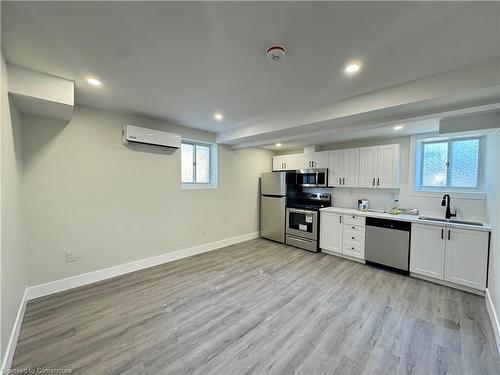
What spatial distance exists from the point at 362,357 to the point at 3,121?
348 cm

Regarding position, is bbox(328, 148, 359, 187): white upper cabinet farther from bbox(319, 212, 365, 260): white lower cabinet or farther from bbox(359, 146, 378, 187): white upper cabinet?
bbox(319, 212, 365, 260): white lower cabinet

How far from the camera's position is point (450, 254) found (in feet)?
9.48

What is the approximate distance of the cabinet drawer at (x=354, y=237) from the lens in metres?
Result: 3.74

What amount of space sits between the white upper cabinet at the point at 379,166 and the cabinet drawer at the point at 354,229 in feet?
2.75

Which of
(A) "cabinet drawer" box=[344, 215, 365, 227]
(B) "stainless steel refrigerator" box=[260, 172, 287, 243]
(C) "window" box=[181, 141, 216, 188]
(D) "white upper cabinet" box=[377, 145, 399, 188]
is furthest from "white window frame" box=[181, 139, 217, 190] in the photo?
(D) "white upper cabinet" box=[377, 145, 399, 188]

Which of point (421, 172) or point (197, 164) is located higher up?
point (197, 164)

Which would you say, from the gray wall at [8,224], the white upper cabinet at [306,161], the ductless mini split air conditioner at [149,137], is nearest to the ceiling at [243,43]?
the gray wall at [8,224]

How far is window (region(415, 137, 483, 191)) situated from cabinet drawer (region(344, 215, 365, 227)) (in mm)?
1123

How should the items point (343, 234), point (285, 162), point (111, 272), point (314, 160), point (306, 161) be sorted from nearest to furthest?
Result: 1. point (111, 272)
2. point (343, 234)
3. point (314, 160)
4. point (306, 161)
5. point (285, 162)

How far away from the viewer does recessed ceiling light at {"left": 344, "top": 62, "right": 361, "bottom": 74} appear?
184 cm

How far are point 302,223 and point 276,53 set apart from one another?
353cm

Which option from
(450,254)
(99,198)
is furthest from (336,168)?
(99,198)

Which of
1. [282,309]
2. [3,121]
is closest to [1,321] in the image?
[3,121]

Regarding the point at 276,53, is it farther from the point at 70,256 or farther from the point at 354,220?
the point at 70,256
